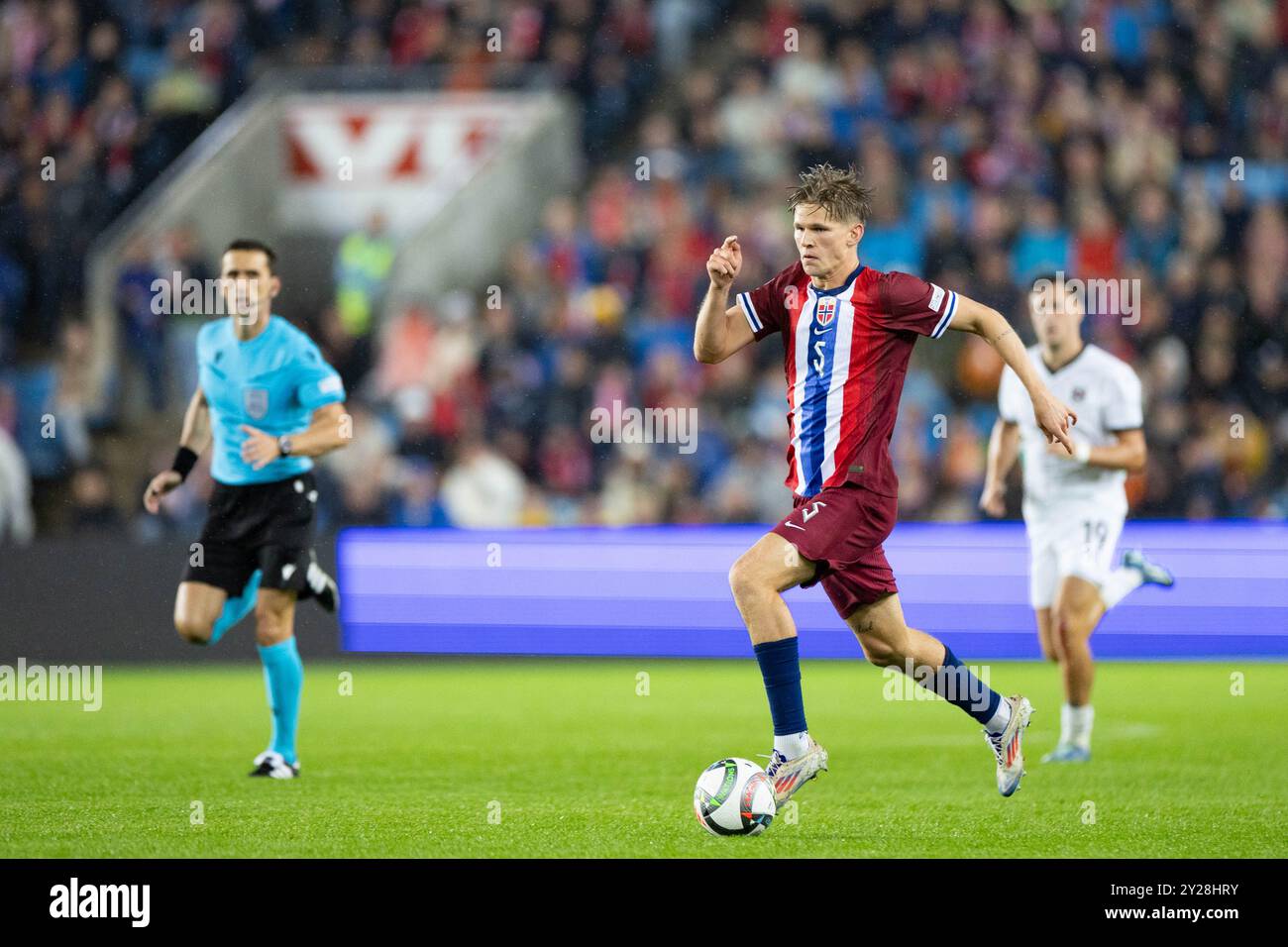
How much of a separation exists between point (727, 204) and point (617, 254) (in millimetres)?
1202

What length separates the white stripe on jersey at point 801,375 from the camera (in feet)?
23.0

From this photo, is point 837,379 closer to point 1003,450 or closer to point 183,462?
point 1003,450

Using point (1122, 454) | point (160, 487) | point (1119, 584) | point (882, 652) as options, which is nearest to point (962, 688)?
point (882, 652)

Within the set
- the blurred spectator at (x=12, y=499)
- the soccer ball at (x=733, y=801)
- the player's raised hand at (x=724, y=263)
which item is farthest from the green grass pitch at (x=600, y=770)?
the player's raised hand at (x=724, y=263)

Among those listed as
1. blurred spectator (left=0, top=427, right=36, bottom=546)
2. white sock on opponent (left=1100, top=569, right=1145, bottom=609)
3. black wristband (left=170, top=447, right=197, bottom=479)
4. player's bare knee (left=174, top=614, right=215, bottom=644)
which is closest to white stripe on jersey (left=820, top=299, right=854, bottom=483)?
white sock on opponent (left=1100, top=569, right=1145, bottom=609)

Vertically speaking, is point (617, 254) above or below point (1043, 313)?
above

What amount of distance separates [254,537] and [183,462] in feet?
1.83

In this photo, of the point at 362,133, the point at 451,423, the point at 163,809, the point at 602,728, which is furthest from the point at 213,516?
the point at 362,133

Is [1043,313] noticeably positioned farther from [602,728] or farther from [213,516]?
[213,516]

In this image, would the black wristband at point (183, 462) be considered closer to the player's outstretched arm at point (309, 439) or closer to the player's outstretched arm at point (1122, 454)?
the player's outstretched arm at point (309, 439)

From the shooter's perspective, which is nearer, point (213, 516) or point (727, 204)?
point (213, 516)

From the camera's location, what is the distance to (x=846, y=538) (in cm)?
688

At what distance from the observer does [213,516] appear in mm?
8820

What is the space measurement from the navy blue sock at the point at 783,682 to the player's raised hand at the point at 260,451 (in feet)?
8.49
